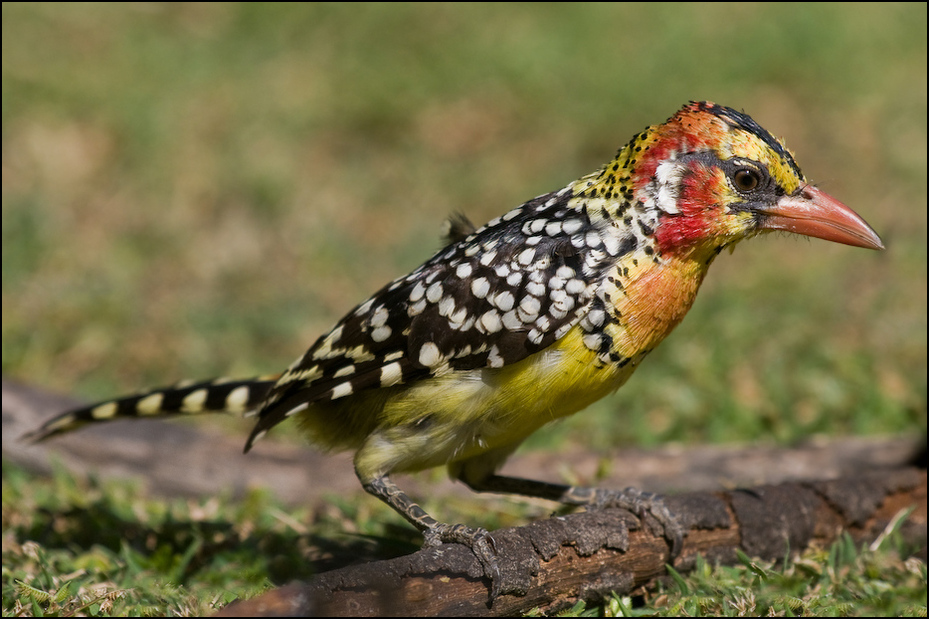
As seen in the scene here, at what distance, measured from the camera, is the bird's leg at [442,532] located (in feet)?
9.23

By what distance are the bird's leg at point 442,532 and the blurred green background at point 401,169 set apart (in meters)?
2.02

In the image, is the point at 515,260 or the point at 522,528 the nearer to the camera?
the point at 522,528

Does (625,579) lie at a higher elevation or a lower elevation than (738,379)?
lower

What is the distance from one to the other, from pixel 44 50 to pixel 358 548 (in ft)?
24.1

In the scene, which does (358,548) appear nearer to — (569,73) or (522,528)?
(522,528)

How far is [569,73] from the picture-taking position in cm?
909

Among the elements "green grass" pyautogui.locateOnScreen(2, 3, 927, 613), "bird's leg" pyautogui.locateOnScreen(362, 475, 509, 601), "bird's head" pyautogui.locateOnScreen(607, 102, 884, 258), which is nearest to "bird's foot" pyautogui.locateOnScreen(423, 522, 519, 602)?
"bird's leg" pyautogui.locateOnScreen(362, 475, 509, 601)

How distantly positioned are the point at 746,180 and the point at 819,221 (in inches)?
12.4

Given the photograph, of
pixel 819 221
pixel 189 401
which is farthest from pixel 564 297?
pixel 189 401

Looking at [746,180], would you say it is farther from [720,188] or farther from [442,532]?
[442,532]

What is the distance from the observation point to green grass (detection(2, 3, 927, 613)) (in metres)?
5.91

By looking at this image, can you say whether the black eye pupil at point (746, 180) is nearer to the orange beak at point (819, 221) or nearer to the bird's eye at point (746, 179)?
the bird's eye at point (746, 179)

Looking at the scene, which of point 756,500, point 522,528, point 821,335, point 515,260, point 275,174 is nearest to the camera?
point 522,528

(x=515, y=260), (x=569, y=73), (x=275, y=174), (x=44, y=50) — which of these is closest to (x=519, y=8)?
(x=569, y=73)
